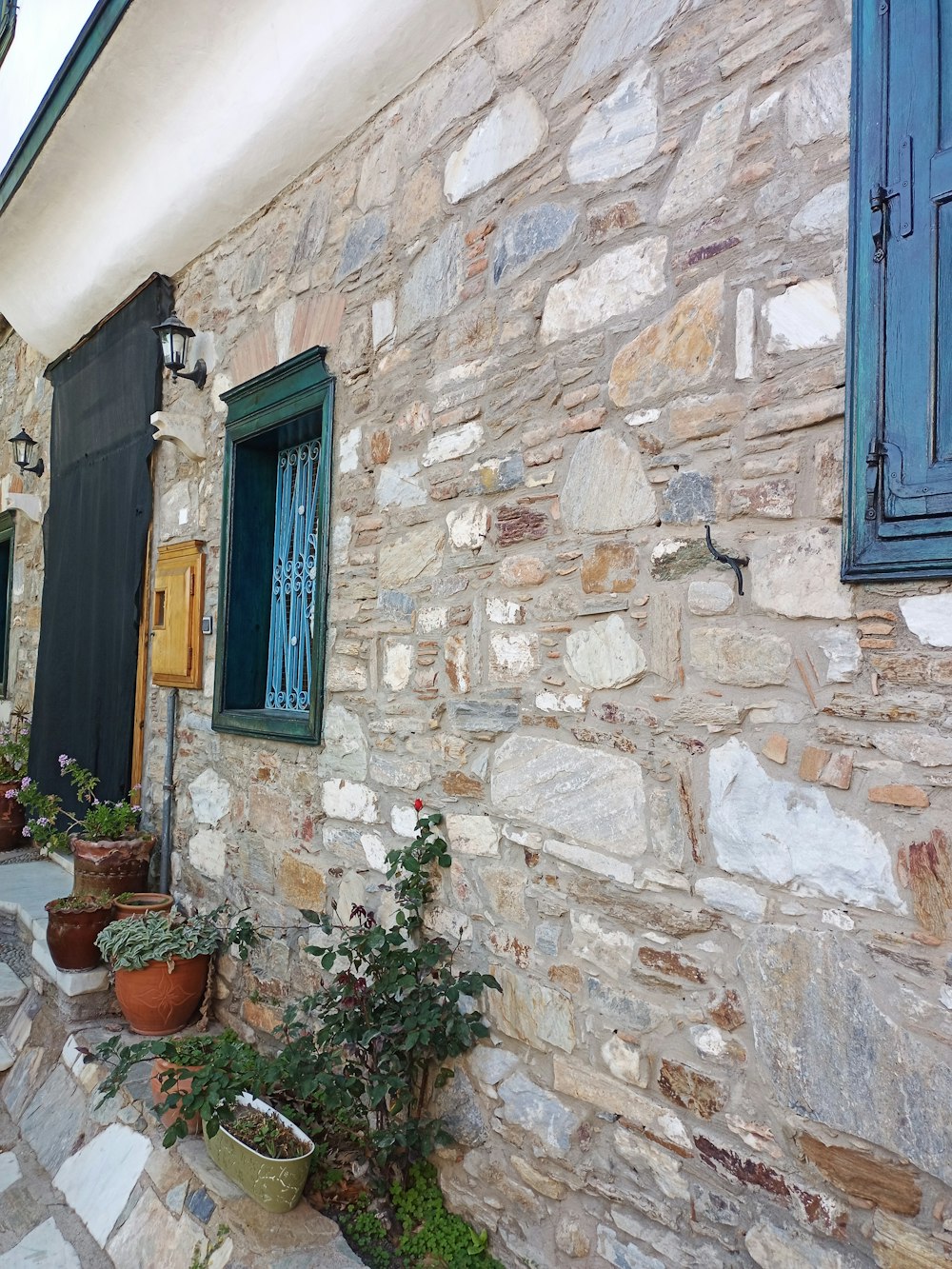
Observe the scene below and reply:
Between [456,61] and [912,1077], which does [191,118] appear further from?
[912,1077]

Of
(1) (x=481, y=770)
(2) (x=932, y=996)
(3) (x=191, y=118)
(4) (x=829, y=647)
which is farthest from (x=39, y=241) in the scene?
(2) (x=932, y=996)

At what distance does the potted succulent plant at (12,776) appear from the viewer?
5496mm

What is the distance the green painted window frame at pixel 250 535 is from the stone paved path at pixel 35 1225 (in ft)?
5.21

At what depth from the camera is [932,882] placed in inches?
59.2

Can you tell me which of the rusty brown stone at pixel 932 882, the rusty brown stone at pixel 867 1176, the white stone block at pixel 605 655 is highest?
the white stone block at pixel 605 655

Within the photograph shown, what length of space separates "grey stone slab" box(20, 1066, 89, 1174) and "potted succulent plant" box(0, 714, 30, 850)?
8.53 feet

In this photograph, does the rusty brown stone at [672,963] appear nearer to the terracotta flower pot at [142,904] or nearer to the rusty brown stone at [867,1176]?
the rusty brown stone at [867,1176]

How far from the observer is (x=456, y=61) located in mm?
2705

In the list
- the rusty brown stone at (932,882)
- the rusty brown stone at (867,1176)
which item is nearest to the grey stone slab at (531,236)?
the rusty brown stone at (932,882)

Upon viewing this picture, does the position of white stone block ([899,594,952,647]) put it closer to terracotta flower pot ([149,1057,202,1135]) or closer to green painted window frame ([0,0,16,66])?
terracotta flower pot ([149,1057,202,1135])

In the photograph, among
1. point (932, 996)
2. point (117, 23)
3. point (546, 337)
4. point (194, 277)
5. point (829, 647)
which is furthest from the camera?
point (194, 277)

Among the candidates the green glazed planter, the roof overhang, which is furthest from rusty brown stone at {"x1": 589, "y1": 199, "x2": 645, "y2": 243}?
the green glazed planter

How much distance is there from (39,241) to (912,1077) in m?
5.48

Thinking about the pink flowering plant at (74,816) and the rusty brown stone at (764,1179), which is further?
the pink flowering plant at (74,816)
